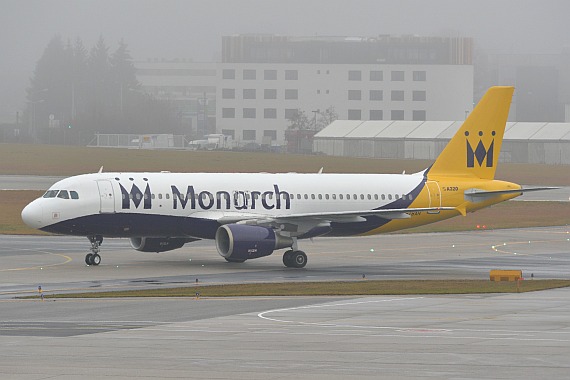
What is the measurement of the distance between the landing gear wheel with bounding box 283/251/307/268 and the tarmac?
106 centimetres

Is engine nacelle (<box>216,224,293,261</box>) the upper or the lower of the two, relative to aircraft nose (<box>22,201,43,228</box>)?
lower

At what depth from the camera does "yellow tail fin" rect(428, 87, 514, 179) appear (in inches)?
2345

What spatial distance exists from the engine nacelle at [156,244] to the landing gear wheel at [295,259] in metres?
5.00

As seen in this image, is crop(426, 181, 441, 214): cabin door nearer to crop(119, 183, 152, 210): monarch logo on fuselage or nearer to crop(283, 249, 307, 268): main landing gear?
crop(283, 249, 307, 268): main landing gear

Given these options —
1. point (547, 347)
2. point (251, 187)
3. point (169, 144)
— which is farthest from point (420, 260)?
point (169, 144)

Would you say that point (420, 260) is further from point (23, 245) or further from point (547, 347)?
point (547, 347)

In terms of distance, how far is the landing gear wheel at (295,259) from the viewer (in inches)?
2046

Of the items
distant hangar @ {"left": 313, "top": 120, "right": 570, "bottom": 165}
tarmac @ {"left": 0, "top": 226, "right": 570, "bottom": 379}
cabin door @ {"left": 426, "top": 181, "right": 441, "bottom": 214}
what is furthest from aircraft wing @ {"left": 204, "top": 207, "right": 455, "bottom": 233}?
distant hangar @ {"left": 313, "top": 120, "right": 570, "bottom": 165}

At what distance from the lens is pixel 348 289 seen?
1635 inches

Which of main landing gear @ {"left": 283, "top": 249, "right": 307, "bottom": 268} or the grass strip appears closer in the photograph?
the grass strip

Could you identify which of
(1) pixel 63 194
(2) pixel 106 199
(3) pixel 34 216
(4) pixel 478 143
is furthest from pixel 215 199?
(4) pixel 478 143

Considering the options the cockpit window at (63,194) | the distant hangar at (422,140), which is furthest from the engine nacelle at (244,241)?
the distant hangar at (422,140)

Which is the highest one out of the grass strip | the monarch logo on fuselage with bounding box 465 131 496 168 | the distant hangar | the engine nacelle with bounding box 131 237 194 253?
the distant hangar

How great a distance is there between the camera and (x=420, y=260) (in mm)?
56125
